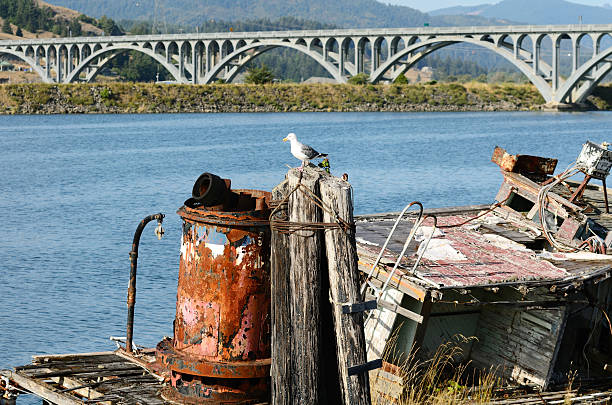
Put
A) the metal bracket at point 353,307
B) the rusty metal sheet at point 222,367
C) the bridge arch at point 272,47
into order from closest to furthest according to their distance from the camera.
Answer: the metal bracket at point 353,307 → the rusty metal sheet at point 222,367 → the bridge arch at point 272,47

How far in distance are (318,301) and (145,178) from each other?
35226 millimetres

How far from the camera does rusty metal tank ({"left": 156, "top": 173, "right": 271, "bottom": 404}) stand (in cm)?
740

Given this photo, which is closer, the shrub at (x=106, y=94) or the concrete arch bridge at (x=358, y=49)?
the shrub at (x=106, y=94)

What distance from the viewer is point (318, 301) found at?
634 cm

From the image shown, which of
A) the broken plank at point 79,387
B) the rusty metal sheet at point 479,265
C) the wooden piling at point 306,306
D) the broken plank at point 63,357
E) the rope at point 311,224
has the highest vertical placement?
the rope at point 311,224

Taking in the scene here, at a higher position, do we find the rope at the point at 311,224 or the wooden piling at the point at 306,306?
the rope at the point at 311,224

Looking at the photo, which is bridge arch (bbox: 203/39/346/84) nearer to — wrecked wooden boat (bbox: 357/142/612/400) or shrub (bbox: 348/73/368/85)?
shrub (bbox: 348/73/368/85)

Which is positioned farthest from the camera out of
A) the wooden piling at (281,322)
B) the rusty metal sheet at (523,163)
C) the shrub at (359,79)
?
the shrub at (359,79)

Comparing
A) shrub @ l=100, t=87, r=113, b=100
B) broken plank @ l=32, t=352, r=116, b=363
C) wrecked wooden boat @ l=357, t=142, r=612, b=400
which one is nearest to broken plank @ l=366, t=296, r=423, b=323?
wrecked wooden boat @ l=357, t=142, r=612, b=400

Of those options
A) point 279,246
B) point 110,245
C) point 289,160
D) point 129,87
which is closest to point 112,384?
point 279,246

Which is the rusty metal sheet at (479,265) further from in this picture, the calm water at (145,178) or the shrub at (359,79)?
the shrub at (359,79)

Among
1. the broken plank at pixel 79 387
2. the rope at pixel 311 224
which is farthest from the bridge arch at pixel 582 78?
the rope at pixel 311 224

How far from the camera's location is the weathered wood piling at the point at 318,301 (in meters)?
6.30

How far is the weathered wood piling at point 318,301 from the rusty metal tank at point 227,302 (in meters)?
0.95
